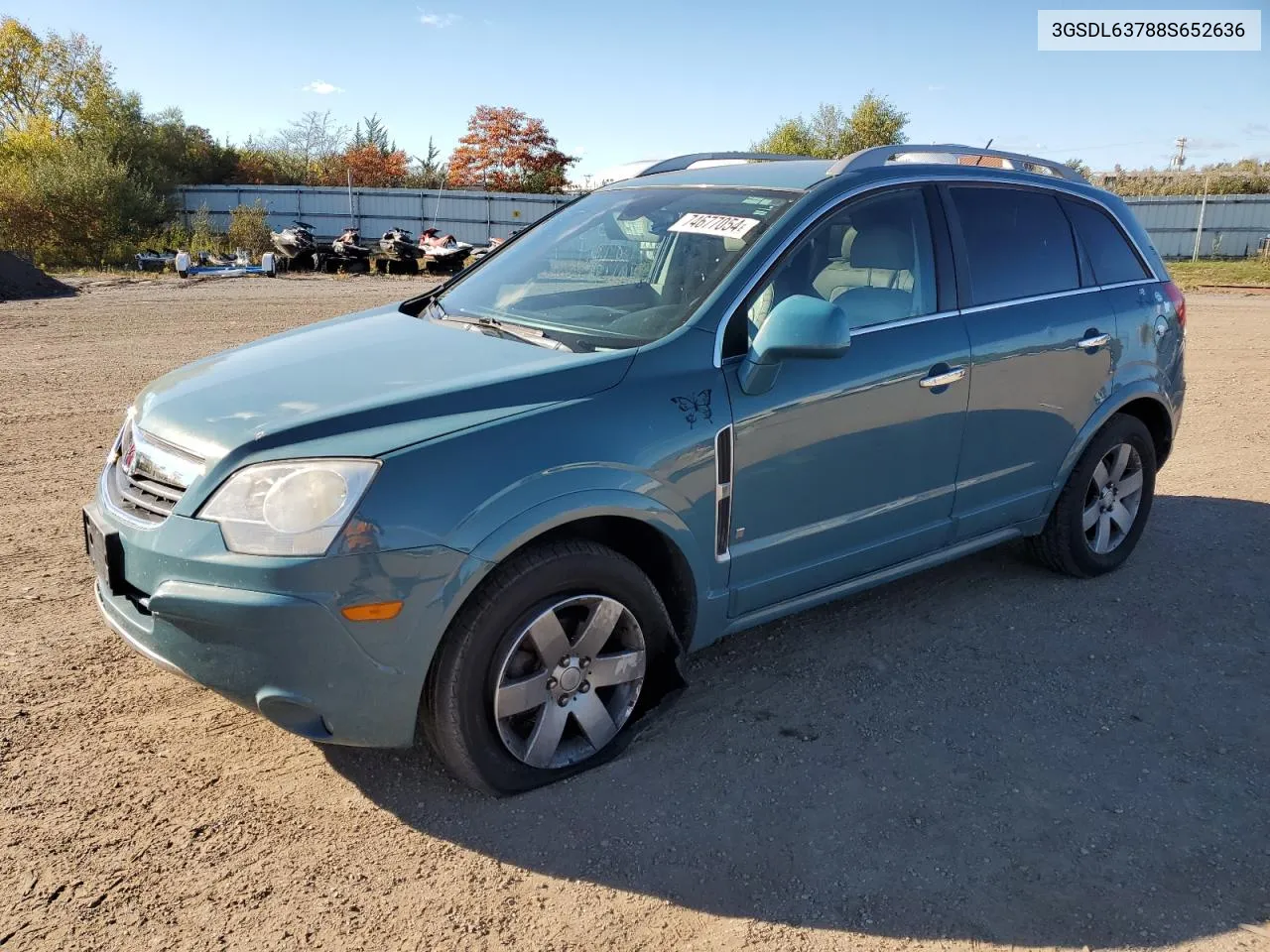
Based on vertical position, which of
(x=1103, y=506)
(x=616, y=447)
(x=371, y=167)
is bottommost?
(x=1103, y=506)

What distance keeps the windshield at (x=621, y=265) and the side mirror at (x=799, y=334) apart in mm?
294

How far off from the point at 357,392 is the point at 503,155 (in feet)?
169

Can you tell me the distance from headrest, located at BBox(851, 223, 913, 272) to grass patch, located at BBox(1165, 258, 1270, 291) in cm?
2434

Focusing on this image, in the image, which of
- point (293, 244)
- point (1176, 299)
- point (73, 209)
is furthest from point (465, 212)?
point (1176, 299)

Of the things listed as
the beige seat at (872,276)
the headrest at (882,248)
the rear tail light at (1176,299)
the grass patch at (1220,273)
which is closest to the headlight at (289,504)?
the beige seat at (872,276)

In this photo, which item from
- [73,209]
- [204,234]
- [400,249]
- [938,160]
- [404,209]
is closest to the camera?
[938,160]

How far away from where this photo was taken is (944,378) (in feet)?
12.7

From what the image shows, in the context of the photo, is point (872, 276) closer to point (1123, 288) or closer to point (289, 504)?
point (1123, 288)

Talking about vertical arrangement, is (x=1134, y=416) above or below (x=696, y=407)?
below

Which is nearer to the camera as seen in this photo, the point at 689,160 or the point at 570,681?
the point at 570,681

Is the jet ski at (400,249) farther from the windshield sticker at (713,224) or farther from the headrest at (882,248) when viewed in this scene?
the headrest at (882,248)

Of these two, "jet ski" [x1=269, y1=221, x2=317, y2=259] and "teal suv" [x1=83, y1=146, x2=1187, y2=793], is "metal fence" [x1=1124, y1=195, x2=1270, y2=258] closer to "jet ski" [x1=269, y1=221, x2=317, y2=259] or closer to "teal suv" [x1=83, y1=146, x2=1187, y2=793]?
"jet ski" [x1=269, y1=221, x2=317, y2=259]

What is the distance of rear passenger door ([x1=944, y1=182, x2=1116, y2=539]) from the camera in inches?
162

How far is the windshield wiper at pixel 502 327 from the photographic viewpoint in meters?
3.41
